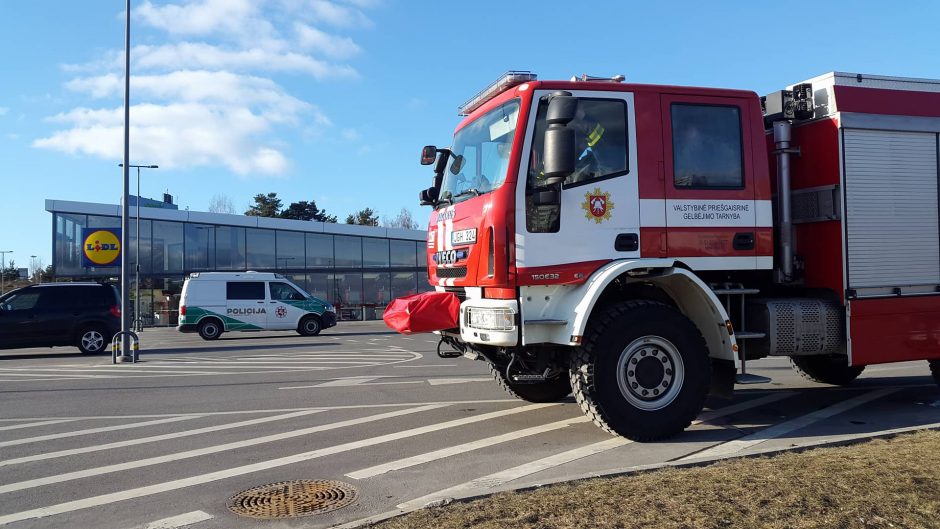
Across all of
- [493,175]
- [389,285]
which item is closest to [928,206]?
[493,175]

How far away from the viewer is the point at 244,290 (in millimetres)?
25266

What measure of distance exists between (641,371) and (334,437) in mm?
3042

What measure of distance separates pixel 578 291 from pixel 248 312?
2092cm

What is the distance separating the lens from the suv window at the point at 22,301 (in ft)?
60.3

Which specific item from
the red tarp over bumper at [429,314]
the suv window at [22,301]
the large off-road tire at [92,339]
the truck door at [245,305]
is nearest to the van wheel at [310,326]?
the truck door at [245,305]

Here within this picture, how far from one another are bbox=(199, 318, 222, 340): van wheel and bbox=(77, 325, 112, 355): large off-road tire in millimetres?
5378

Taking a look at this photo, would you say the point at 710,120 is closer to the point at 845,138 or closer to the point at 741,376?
the point at 845,138

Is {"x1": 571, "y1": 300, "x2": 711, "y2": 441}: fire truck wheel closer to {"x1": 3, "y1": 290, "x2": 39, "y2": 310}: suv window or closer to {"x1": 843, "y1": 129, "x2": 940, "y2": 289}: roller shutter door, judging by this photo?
{"x1": 843, "y1": 129, "x2": 940, "y2": 289}: roller shutter door

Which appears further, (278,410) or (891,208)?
(278,410)

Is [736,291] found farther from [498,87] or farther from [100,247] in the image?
[100,247]

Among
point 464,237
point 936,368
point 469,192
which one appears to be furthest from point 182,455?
point 936,368

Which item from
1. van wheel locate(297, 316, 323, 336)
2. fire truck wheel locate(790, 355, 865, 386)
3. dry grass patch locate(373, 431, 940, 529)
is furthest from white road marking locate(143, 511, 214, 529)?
van wheel locate(297, 316, 323, 336)

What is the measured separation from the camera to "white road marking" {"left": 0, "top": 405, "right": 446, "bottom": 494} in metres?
5.59

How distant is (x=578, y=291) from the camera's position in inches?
249
